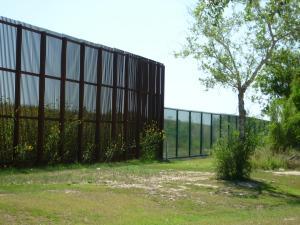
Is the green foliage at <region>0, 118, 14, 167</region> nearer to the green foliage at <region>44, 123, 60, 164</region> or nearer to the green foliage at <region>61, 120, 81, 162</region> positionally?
the green foliage at <region>44, 123, 60, 164</region>

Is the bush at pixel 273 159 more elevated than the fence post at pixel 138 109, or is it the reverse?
the fence post at pixel 138 109

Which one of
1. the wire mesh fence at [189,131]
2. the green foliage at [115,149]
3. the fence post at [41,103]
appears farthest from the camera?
the wire mesh fence at [189,131]

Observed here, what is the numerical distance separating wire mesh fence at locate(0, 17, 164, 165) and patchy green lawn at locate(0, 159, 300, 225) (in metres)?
1.48

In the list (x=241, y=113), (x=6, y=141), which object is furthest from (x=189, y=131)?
(x=6, y=141)

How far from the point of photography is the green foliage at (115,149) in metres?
25.3

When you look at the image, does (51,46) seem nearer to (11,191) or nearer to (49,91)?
(49,91)

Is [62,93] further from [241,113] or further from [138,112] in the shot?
[138,112]

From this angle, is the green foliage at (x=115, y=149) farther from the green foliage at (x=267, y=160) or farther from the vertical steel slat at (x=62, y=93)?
the green foliage at (x=267, y=160)

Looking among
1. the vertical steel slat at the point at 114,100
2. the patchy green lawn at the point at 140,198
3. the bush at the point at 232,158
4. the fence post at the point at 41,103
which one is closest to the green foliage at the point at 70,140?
the fence post at the point at 41,103

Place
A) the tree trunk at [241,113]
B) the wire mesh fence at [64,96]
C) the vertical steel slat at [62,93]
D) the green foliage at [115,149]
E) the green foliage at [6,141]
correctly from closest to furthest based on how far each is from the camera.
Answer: the green foliage at [6,141], the wire mesh fence at [64,96], the tree trunk at [241,113], the vertical steel slat at [62,93], the green foliage at [115,149]

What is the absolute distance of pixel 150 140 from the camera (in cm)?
2864

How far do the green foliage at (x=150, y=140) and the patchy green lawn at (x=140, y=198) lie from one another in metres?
8.15

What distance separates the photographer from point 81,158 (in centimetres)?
2341

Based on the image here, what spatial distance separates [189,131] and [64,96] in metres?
14.6
